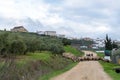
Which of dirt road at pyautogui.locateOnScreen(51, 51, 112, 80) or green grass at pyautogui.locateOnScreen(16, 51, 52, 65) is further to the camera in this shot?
dirt road at pyautogui.locateOnScreen(51, 51, 112, 80)

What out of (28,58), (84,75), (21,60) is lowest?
(84,75)

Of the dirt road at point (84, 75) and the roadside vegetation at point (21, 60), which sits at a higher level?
the roadside vegetation at point (21, 60)

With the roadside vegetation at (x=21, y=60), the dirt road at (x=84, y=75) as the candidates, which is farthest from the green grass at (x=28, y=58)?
the dirt road at (x=84, y=75)

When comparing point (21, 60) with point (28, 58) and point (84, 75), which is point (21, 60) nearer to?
point (28, 58)

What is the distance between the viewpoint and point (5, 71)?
16.8 meters

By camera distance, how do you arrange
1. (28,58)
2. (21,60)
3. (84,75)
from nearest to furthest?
(21,60) < (84,75) < (28,58)

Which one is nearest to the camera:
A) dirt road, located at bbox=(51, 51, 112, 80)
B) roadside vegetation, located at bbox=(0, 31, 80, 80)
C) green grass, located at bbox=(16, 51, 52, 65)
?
roadside vegetation, located at bbox=(0, 31, 80, 80)

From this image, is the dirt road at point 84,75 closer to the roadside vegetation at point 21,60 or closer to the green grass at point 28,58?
the roadside vegetation at point 21,60

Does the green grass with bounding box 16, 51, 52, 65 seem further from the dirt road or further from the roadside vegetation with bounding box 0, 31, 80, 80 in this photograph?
the dirt road

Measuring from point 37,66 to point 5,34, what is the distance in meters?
5.19

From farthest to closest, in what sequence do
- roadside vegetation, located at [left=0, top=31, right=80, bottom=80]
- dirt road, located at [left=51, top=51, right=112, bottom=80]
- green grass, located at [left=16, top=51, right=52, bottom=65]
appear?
Result: dirt road, located at [left=51, top=51, right=112, bottom=80]
green grass, located at [left=16, top=51, right=52, bottom=65]
roadside vegetation, located at [left=0, top=31, right=80, bottom=80]

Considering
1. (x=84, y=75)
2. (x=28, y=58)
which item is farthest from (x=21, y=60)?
(x=84, y=75)

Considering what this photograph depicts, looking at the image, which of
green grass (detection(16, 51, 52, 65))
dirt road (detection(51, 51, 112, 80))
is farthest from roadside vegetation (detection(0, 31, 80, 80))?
dirt road (detection(51, 51, 112, 80))

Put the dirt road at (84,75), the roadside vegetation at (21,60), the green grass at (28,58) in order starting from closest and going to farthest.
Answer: the roadside vegetation at (21,60), the green grass at (28,58), the dirt road at (84,75)
